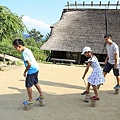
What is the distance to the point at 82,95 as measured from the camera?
5.29m

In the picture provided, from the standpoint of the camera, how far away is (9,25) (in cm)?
1245

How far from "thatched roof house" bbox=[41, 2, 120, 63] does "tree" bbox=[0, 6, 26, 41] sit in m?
3.83

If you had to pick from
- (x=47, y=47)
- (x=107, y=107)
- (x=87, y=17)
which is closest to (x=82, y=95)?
(x=107, y=107)

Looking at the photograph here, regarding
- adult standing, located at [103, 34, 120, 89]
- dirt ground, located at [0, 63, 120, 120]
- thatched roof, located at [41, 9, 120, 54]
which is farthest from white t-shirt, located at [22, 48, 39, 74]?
thatched roof, located at [41, 9, 120, 54]

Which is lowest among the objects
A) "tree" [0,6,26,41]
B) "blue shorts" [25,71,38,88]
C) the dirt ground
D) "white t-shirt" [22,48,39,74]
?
the dirt ground

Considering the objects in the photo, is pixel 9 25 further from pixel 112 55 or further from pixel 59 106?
pixel 59 106

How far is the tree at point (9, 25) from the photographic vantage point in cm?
1234

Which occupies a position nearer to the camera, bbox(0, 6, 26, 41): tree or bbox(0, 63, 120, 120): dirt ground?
bbox(0, 63, 120, 120): dirt ground

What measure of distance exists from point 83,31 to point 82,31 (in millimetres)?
83

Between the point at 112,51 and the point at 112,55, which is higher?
the point at 112,51

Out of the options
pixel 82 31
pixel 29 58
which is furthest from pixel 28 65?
pixel 82 31

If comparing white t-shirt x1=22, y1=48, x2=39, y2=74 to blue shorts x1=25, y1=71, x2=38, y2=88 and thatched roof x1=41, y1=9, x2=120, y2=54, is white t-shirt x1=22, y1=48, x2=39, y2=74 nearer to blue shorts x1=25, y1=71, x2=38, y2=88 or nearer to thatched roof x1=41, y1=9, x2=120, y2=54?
blue shorts x1=25, y1=71, x2=38, y2=88

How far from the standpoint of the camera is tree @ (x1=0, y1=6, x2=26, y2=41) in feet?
40.5

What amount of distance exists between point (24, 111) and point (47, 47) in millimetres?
13347
